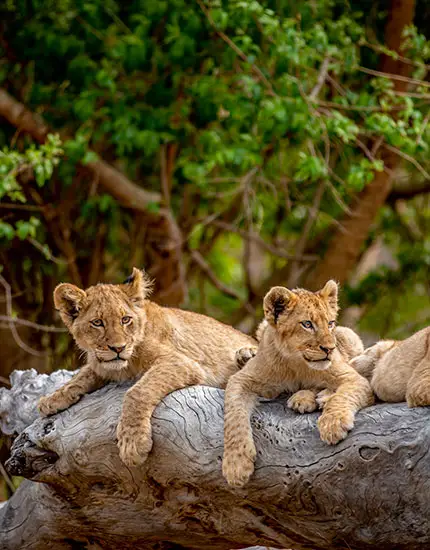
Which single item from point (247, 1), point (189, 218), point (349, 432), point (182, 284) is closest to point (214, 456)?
point (349, 432)

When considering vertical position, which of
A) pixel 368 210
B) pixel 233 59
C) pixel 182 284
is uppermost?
pixel 233 59

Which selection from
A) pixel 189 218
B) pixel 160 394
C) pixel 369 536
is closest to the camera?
pixel 369 536

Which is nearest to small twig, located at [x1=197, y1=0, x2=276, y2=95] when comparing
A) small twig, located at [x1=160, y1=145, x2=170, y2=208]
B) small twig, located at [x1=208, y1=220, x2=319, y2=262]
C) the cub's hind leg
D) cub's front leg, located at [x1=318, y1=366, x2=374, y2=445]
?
small twig, located at [x1=160, y1=145, x2=170, y2=208]

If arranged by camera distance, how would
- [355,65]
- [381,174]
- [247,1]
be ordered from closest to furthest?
[247,1] < [355,65] < [381,174]

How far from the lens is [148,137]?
8906 mm

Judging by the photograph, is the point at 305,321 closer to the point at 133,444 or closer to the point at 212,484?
the point at 212,484

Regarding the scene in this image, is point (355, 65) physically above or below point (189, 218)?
above

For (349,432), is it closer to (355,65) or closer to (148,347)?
(148,347)

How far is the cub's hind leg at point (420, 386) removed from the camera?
16.3 ft

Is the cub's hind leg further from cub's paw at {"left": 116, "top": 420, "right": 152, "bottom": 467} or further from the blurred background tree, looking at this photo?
the blurred background tree

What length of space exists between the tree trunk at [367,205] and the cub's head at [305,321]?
4.61 metres

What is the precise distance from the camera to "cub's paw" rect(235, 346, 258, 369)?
19.7 feet

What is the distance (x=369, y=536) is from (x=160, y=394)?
1264mm

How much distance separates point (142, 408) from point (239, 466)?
0.60 meters
